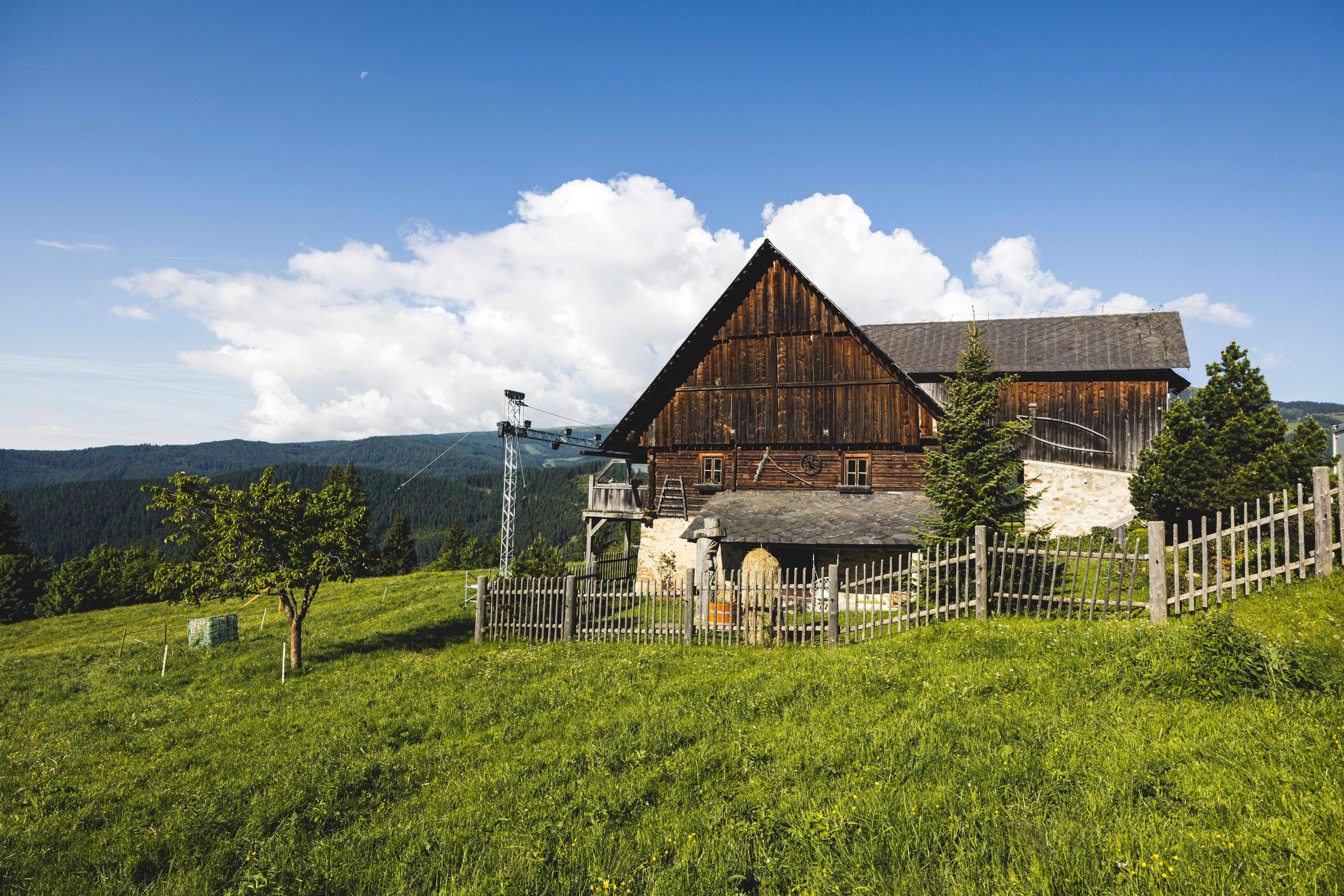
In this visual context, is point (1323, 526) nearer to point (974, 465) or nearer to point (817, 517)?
point (974, 465)

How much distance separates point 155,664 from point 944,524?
2087 centimetres

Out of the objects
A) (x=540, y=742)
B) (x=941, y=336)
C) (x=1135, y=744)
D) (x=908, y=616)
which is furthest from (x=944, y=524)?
(x=941, y=336)

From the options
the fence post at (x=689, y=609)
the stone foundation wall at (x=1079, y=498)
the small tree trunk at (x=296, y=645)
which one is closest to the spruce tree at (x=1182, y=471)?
the stone foundation wall at (x=1079, y=498)

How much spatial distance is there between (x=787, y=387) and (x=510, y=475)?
20.3 metres

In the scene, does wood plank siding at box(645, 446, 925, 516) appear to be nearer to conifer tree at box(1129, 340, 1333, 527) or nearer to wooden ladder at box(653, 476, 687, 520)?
wooden ladder at box(653, 476, 687, 520)

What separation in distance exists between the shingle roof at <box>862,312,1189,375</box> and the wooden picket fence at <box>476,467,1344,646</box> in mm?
11705

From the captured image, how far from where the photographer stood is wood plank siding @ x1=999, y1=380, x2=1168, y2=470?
87.8 feet

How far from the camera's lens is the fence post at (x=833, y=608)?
12.3 m

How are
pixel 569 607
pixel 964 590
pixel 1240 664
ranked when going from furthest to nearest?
pixel 569 607
pixel 964 590
pixel 1240 664

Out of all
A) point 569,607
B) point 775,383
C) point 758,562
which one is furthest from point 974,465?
point 569,607

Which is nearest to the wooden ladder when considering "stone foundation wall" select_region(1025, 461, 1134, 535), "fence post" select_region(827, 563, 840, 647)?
"fence post" select_region(827, 563, 840, 647)

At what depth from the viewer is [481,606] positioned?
15.3 m

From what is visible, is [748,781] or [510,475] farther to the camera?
[510,475]

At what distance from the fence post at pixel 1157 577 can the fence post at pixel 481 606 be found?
13.5 m
